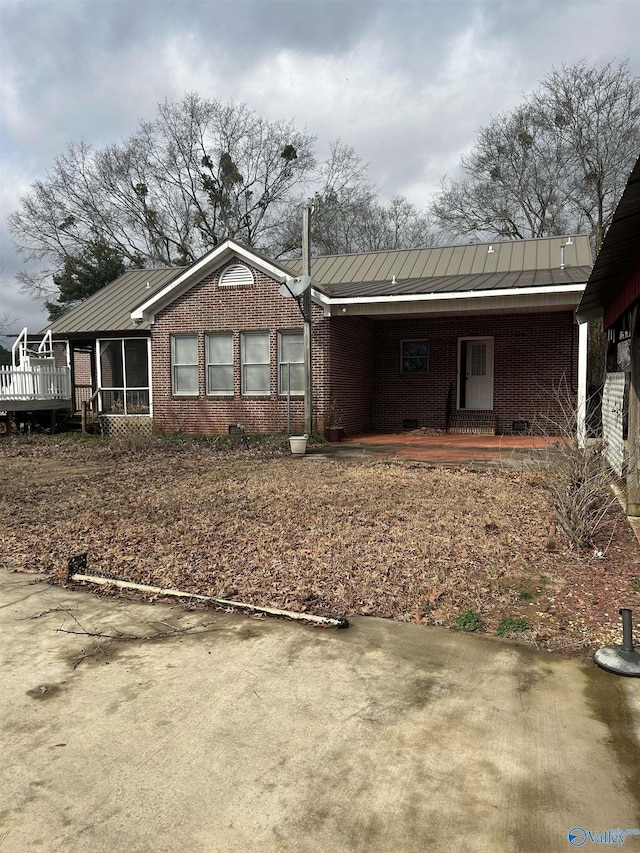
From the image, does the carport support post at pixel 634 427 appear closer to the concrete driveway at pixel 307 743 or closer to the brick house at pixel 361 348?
the concrete driveway at pixel 307 743

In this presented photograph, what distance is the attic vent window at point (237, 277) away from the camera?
14.4m

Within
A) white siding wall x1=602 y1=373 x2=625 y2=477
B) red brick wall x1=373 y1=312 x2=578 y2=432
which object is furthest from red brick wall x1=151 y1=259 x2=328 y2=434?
white siding wall x1=602 y1=373 x2=625 y2=477

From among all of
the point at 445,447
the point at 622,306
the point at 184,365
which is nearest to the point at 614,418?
the point at 622,306

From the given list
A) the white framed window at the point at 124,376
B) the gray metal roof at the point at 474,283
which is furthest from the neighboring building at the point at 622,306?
the white framed window at the point at 124,376

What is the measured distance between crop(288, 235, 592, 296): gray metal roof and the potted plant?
8.01 ft

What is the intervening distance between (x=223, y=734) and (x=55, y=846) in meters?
0.81

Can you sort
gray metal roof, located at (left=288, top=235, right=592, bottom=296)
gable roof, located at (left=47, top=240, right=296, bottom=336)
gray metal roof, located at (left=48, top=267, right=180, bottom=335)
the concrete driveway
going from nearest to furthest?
the concrete driveway, gray metal roof, located at (left=288, top=235, right=592, bottom=296), gable roof, located at (left=47, top=240, right=296, bottom=336), gray metal roof, located at (left=48, top=267, right=180, bottom=335)

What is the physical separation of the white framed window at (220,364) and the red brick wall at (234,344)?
5.9 inches

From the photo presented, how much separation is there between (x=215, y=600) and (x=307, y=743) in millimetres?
1815

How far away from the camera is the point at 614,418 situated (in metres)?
8.04

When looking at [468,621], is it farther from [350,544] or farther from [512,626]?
[350,544]

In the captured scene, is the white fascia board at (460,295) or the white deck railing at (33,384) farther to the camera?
the white deck railing at (33,384)

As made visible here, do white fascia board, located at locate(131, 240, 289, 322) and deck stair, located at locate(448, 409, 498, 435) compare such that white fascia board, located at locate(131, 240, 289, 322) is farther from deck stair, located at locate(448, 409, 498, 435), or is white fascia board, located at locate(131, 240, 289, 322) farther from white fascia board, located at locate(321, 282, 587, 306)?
deck stair, located at locate(448, 409, 498, 435)

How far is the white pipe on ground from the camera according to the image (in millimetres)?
3936
